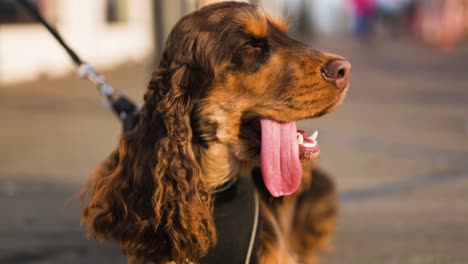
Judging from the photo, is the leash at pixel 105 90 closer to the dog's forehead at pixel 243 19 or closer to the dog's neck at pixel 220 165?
the dog's neck at pixel 220 165

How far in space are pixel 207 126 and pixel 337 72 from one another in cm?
67

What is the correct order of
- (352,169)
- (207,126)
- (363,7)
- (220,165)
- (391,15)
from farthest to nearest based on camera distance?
→ (391,15)
(363,7)
(352,169)
(220,165)
(207,126)

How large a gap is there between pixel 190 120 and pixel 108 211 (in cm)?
59

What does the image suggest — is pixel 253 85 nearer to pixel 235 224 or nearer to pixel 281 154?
pixel 281 154

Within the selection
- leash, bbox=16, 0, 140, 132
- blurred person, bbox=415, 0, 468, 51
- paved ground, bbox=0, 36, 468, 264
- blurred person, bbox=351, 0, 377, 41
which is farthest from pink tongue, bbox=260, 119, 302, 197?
blurred person, bbox=351, 0, 377, 41

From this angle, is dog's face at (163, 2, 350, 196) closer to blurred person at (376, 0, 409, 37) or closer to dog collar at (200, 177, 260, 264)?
dog collar at (200, 177, 260, 264)

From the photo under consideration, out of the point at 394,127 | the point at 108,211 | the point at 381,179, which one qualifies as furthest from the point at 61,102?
the point at 108,211

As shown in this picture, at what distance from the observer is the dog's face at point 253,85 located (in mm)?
3582

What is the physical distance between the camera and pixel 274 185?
3715 millimetres

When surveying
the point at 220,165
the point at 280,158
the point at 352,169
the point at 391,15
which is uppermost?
the point at 280,158

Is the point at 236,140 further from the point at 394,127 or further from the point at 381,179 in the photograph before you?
the point at 394,127

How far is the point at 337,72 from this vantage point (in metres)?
3.52

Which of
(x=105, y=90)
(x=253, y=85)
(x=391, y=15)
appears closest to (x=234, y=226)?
(x=253, y=85)

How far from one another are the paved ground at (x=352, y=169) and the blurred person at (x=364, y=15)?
1512 cm
